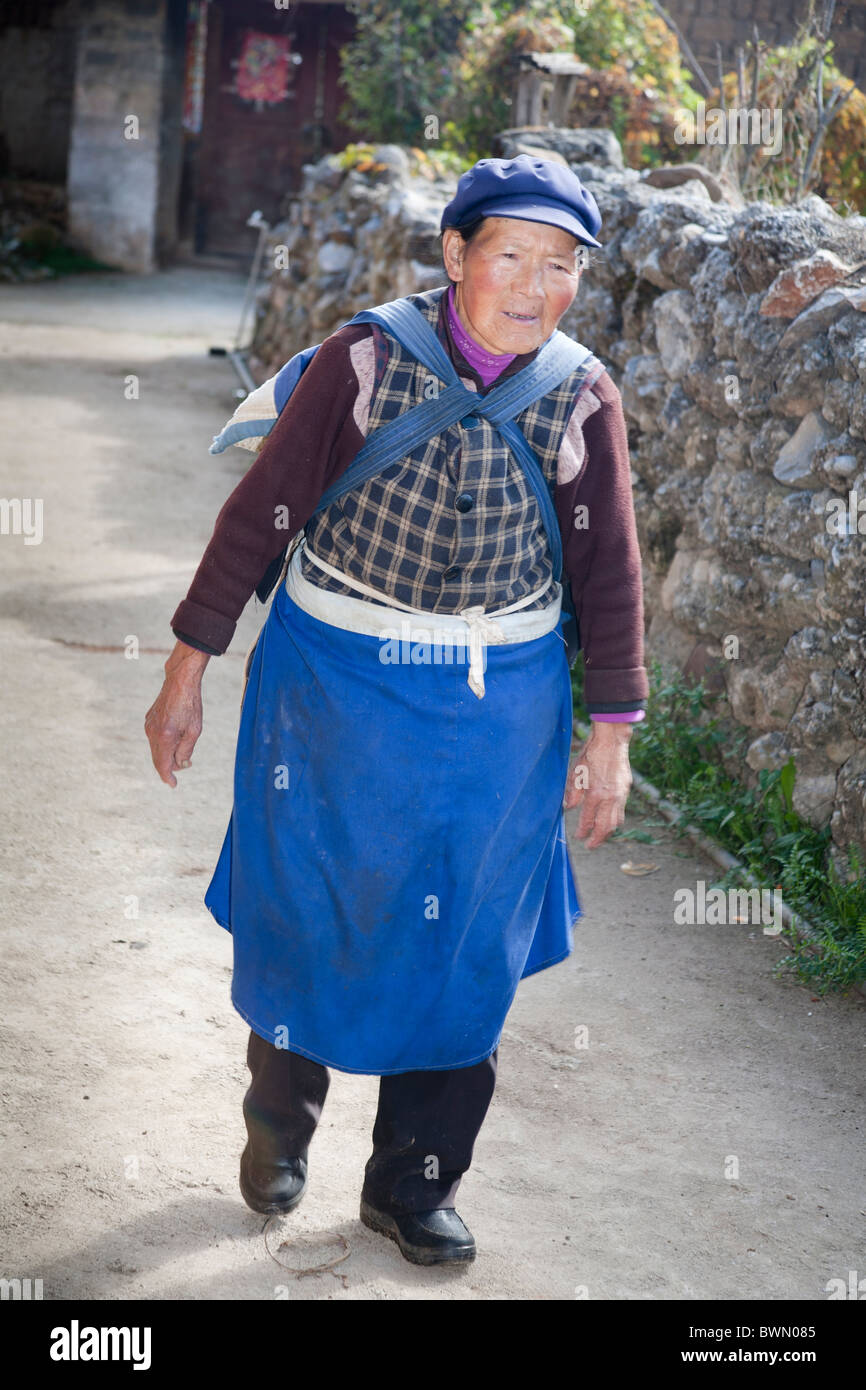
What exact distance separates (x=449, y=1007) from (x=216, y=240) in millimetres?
A: 16442

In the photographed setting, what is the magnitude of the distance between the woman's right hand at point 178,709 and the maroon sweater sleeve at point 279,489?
0.13 feet

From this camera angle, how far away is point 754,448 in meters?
4.10

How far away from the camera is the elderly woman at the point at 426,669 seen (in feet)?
7.00

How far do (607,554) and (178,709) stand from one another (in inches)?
29.3

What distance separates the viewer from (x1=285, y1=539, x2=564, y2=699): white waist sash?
2.16 m

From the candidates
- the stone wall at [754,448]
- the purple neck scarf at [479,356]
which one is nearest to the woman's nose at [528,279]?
the purple neck scarf at [479,356]

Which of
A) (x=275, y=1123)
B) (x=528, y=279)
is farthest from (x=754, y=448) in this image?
(x=275, y=1123)

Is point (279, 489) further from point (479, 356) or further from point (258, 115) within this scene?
point (258, 115)

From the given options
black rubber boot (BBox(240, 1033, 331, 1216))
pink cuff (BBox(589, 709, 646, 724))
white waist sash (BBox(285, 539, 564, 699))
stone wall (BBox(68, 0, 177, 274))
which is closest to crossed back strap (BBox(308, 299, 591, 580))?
white waist sash (BBox(285, 539, 564, 699))

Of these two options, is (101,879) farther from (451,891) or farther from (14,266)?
(14,266)

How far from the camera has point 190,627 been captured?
217cm

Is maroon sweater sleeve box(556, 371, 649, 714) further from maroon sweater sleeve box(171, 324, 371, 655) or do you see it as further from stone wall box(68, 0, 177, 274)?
stone wall box(68, 0, 177, 274)

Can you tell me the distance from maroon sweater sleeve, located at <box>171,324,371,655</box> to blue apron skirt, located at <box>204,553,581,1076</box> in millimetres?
121

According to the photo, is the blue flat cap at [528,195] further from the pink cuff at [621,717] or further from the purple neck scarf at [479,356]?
the pink cuff at [621,717]
